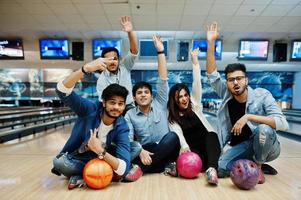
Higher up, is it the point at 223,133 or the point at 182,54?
the point at 182,54

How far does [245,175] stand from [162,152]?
2.23ft

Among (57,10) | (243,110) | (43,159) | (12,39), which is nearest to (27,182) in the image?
(43,159)

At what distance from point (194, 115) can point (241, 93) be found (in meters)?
0.46

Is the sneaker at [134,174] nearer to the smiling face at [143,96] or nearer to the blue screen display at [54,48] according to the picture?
the smiling face at [143,96]

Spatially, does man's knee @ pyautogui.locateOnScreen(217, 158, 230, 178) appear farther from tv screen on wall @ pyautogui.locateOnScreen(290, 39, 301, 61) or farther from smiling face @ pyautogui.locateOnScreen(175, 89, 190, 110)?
tv screen on wall @ pyautogui.locateOnScreen(290, 39, 301, 61)

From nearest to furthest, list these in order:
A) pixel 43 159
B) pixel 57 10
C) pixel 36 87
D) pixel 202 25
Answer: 1. pixel 43 159
2. pixel 57 10
3. pixel 202 25
4. pixel 36 87

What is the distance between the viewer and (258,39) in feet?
23.9

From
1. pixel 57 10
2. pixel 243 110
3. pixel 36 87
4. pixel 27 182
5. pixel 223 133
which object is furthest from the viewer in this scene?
pixel 36 87

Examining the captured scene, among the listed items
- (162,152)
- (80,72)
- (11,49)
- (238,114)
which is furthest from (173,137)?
(11,49)

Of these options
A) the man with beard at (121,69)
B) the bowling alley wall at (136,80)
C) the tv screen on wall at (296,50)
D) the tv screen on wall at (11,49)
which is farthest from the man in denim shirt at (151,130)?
the bowling alley wall at (136,80)

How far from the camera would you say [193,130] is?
2.32 meters

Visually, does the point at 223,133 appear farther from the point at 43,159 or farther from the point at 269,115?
the point at 43,159

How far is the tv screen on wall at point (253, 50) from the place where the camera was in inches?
277

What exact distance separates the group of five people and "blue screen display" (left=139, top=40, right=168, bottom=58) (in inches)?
203
